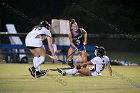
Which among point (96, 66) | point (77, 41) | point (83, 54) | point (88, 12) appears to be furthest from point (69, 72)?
point (88, 12)

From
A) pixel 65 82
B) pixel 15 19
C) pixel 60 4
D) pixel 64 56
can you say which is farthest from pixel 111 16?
pixel 65 82

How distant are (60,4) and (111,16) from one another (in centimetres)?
423

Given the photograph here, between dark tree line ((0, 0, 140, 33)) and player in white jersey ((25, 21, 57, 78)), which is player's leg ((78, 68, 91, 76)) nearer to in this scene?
player in white jersey ((25, 21, 57, 78))

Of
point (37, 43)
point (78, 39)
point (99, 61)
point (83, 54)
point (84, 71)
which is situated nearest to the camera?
point (37, 43)

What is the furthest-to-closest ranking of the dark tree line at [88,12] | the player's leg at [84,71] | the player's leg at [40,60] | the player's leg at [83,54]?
1. the dark tree line at [88,12]
2. the player's leg at [83,54]
3. the player's leg at [84,71]
4. the player's leg at [40,60]

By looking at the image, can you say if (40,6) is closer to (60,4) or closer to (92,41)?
(60,4)

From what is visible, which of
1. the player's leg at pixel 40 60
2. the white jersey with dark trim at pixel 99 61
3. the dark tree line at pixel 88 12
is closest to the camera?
the player's leg at pixel 40 60

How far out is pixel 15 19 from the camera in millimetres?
35719

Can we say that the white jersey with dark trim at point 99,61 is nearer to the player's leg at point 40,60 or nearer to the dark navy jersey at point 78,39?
the player's leg at point 40,60

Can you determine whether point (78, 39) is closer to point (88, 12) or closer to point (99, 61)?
point (99, 61)

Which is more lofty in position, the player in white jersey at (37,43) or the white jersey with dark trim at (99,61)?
the player in white jersey at (37,43)

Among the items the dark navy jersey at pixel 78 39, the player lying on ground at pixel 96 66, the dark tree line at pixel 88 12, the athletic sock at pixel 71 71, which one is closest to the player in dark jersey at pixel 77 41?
the dark navy jersey at pixel 78 39

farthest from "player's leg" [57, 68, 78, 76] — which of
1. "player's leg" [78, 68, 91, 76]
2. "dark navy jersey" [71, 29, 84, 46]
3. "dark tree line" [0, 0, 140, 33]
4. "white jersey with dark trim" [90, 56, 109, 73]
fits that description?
"dark tree line" [0, 0, 140, 33]

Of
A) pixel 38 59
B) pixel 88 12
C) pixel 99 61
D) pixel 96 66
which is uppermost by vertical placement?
pixel 88 12
